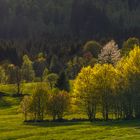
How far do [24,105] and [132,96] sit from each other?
928 inches

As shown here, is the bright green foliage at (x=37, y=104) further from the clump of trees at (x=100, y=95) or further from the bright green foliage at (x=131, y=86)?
the bright green foliage at (x=131, y=86)

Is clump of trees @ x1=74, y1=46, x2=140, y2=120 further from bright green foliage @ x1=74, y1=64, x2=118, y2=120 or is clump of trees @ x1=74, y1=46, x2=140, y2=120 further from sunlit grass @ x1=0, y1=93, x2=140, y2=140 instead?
sunlit grass @ x1=0, y1=93, x2=140, y2=140

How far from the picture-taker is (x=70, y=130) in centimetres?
8581

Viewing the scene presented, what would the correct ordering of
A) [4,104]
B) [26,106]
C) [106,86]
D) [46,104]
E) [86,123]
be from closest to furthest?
[86,123], [106,86], [46,104], [26,106], [4,104]

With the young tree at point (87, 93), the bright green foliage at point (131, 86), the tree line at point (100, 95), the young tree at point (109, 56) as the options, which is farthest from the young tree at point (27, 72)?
the bright green foliage at point (131, 86)

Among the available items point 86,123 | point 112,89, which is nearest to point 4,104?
point 112,89

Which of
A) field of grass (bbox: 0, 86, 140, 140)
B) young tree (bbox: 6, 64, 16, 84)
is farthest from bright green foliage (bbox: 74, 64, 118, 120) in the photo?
young tree (bbox: 6, 64, 16, 84)

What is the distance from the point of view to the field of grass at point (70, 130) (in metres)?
76.4

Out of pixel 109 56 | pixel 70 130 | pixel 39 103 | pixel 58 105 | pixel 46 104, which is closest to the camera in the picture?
pixel 70 130

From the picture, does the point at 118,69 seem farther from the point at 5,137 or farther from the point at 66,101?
the point at 5,137

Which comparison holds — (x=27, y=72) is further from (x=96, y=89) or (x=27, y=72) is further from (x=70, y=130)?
(x=70, y=130)

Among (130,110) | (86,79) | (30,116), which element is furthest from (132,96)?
(30,116)

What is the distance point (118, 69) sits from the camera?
108 m

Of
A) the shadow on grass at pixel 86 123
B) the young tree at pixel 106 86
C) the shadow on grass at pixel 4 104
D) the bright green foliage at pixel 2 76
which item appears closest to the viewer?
the shadow on grass at pixel 86 123
